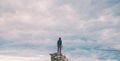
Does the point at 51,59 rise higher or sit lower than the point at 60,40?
lower

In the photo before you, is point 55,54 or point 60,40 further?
point 55,54

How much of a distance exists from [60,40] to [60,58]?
31.8ft

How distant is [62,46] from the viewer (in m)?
66.9

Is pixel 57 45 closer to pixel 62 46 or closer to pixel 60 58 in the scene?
pixel 62 46

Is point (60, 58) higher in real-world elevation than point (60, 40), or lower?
lower

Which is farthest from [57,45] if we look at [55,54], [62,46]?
[55,54]

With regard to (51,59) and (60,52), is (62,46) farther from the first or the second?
(51,59)

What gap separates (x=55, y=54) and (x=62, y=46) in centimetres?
775

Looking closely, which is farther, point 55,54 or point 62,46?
point 55,54

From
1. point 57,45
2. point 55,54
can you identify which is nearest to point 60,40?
point 57,45

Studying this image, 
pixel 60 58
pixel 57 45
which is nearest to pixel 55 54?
pixel 60 58

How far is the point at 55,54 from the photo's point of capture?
72938 mm

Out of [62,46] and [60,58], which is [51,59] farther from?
[62,46]

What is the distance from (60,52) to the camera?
70.1 meters
